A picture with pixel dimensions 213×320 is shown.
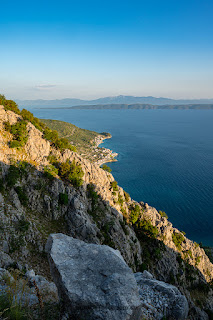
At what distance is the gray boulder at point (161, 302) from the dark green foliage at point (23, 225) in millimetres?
16922

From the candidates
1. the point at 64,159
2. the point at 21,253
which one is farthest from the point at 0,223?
the point at 64,159

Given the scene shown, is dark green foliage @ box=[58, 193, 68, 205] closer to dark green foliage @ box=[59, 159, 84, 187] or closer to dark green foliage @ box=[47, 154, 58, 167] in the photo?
dark green foliage @ box=[59, 159, 84, 187]

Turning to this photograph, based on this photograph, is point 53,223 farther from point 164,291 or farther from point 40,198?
point 164,291

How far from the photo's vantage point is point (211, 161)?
513 ft

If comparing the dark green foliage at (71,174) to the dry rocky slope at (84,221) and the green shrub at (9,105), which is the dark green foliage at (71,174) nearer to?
the dry rocky slope at (84,221)

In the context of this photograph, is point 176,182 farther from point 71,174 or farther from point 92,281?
point 92,281

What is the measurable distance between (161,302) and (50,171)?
2653 cm

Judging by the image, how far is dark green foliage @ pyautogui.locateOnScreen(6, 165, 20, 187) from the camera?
2858cm

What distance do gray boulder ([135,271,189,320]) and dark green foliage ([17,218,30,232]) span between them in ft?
55.5

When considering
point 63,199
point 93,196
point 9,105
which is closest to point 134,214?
point 93,196

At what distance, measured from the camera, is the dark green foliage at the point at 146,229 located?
49688mm

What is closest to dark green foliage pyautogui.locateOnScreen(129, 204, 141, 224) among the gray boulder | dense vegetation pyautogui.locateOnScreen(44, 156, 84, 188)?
dense vegetation pyautogui.locateOnScreen(44, 156, 84, 188)

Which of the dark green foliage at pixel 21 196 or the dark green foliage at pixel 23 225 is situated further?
the dark green foliage at pixel 21 196

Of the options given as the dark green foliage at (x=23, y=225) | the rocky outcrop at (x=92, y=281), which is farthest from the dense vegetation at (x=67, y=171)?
the rocky outcrop at (x=92, y=281)
